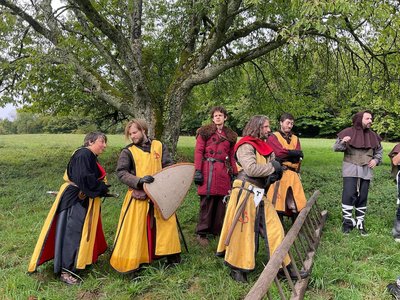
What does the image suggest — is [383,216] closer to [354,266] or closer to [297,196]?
[297,196]

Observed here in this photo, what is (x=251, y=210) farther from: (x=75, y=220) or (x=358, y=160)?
(x=358, y=160)

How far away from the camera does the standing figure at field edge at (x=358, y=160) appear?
5305 millimetres

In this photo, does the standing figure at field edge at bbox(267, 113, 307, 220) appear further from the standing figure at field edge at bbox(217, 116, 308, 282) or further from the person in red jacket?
the standing figure at field edge at bbox(217, 116, 308, 282)

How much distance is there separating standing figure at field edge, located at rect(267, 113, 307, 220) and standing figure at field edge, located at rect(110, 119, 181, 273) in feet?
5.32

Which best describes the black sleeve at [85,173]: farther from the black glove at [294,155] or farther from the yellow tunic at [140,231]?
the black glove at [294,155]

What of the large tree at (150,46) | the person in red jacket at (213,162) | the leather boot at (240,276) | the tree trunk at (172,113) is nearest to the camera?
the leather boot at (240,276)

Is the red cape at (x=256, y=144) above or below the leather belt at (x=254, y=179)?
above

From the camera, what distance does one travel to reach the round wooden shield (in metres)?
3.99

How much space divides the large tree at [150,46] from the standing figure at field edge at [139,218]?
11.1 ft

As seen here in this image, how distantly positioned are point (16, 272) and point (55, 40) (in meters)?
6.60

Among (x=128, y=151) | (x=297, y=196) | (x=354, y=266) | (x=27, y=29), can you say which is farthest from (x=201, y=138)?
(x=27, y=29)

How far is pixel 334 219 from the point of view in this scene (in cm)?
607

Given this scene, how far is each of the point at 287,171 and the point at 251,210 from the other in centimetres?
153

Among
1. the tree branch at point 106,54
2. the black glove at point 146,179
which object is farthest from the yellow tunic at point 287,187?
the tree branch at point 106,54
